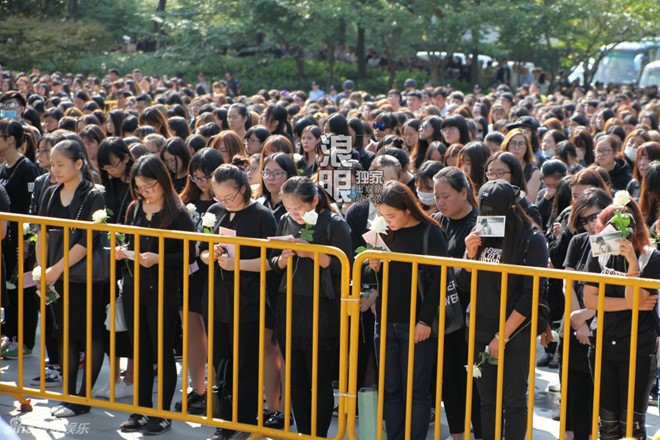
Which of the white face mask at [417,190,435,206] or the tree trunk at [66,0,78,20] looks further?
the tree trunk at [66,0,78,20]

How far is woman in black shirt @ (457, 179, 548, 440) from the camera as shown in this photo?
18.8 feet

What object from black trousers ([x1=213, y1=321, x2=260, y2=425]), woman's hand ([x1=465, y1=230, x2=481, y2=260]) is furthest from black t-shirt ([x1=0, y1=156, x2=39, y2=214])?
woman's hand ([x1=465, y1=230, x2=481, y2=260])

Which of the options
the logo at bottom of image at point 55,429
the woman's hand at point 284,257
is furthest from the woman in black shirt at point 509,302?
the logo at bottom of image at point 55,429

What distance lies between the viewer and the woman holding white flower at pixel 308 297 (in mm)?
6254

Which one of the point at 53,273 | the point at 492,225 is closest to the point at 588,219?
the point at 492,225

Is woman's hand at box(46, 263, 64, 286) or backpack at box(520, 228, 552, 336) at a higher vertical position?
backpack at box(520, 228, 552, 336)

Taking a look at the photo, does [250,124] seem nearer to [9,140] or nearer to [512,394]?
[9,140]

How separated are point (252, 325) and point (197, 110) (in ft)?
35.8

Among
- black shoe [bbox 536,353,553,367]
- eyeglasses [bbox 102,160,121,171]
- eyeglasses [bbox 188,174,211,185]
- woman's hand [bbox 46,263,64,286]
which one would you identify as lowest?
black shoe [bbox 536,353,553,367]

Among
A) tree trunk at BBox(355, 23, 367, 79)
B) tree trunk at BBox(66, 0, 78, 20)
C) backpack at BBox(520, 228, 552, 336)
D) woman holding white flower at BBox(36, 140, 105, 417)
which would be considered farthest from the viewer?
tree trunk at BBox(66, 0, 78, 20)

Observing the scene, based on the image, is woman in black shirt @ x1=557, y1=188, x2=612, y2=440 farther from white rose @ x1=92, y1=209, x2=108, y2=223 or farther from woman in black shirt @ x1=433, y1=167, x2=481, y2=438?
white rose @ x1=92, y1=209, x2=108, y2=223

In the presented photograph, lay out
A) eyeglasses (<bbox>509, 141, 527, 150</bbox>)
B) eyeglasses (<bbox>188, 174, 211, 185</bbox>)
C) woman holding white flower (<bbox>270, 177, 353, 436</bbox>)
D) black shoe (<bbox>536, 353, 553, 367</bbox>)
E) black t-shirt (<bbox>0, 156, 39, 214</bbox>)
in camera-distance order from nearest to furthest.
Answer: woman holding white flower (<bbox>270, 177, 353, 436</bbox>), eyeglasses (<bbox>188, 174, 211, 185</bbox>), black shoe (<bbox>536, 353, 553, 367</bbox>), black t-shirt (<bbox>0, 156, 39, 214</bbox>), eyeglasses (<bbox>509, 141, 527, 150</bbox>)

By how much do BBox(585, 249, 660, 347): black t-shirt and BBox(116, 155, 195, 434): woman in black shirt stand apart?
108 inches

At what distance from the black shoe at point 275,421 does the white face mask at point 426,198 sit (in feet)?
6.23
